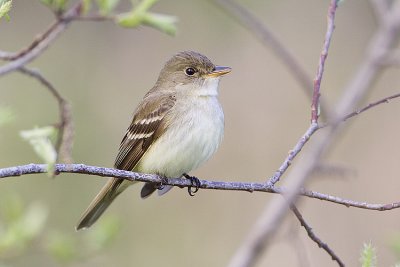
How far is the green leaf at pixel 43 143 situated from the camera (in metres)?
2.48

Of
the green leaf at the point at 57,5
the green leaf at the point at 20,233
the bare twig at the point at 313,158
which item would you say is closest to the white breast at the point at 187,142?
the green leaf at the point at 20,233

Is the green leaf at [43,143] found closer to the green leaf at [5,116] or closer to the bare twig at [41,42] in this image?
the green leaf at [5,116]

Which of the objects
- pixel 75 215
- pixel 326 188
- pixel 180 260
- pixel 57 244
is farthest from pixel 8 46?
pixel 57 244

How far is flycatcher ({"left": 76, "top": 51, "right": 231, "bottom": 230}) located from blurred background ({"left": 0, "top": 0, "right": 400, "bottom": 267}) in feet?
5.74

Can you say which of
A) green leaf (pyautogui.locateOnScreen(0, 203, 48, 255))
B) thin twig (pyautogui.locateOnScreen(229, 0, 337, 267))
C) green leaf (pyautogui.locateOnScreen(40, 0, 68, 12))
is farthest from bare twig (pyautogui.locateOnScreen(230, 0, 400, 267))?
green leaf (pyautogui.locateOnScreen(0, 203, 48, 255))

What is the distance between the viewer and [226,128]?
842 centimetres

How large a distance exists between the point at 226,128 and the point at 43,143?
594 cm

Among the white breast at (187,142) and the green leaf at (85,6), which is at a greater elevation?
the green leaf at (85,6)

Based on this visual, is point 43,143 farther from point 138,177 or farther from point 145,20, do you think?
point 138,177

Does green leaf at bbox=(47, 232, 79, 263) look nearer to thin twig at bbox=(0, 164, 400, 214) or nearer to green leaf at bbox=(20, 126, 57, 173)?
thin twig at bbox=(0, 164, 400, 214)

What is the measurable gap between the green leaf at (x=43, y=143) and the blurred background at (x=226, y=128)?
13.5 ft

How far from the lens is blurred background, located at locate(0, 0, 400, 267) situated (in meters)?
7.49

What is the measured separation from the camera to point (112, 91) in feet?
29.8

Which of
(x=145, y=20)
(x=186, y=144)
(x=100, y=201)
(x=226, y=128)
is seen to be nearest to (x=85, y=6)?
(x=145, y=20)
